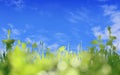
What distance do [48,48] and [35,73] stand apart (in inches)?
111

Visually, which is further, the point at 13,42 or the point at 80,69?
the point at 13,42

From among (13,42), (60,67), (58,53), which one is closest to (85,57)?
(58,53)

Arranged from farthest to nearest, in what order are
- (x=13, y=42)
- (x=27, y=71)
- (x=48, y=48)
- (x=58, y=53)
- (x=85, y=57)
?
(x=13, y=42)
(x=48, y=48)
(x=58, y=53)
(x=85, y=57)
(x=27, y=71)

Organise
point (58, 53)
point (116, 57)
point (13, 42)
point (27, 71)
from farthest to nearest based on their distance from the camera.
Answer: point (116, 57) < point (13, 42) < point (58, 53) < point (27, 71)

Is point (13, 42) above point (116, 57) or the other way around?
above

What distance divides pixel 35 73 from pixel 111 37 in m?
4.00

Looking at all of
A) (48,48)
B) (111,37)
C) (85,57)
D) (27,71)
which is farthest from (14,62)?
(111,37)

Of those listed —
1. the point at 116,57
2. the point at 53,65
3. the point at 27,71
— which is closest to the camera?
the point at 27,71

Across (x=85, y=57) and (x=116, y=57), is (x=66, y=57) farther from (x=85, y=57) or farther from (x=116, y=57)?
(x=116, y=57)

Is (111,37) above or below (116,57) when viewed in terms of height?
above

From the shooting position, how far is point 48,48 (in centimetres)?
482

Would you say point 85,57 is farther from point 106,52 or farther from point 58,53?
point 106,52

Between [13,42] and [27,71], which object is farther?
[13,42]

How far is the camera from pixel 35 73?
78.9 inches
